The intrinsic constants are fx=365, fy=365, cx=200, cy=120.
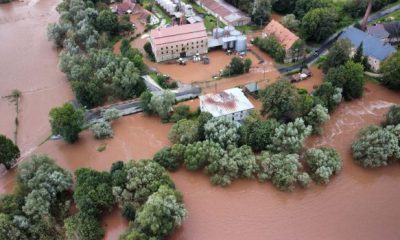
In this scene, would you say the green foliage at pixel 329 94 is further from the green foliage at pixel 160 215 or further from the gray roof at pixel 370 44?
the green foliage at pixel 160 215

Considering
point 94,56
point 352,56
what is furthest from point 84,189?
point 352,56

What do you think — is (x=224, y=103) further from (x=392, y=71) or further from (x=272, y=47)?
(x=392, y=71)

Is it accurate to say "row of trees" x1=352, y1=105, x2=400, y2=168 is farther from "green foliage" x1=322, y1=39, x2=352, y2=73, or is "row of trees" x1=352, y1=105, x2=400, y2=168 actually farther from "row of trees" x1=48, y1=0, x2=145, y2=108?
"row of trees" x1=48, y1=0, x2=145, y2=108

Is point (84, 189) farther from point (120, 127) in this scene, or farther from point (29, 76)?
point (29, 76)

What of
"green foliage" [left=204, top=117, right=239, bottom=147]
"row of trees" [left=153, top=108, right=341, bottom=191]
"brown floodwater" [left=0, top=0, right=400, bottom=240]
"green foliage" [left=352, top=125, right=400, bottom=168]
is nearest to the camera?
"brown floodwater" [left=0, top=0, right=400, bottom=240]

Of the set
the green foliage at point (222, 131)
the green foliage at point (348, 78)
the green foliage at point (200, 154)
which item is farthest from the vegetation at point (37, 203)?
the green foliage at point (348, 78)

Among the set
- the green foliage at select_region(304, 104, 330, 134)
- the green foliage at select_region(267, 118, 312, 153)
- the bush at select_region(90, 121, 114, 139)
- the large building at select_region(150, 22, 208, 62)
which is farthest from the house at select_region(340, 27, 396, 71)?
the bush at select_region(90, 121, 114, 139)
